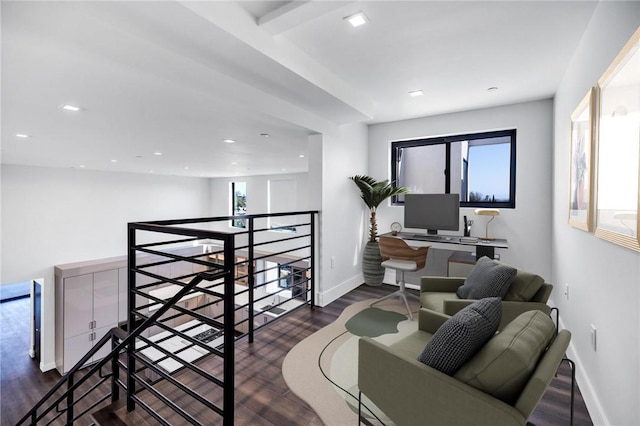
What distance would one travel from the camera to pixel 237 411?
6.31 feet

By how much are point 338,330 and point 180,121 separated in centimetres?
302

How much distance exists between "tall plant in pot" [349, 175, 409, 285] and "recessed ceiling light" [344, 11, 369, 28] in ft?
8.11

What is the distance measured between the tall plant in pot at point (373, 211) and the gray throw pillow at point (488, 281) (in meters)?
1.91

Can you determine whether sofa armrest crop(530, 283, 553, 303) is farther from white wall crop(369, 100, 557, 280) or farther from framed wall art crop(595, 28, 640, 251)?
white wall crop(369, 100, 557, 280)

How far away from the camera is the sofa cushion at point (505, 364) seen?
3.73 ft

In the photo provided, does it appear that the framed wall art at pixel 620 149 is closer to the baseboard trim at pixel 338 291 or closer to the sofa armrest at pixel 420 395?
the sofa armrest at pixel 420 395

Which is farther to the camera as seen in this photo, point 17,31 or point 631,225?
point 17,31

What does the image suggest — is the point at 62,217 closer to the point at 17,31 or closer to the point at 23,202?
the point at 23,202

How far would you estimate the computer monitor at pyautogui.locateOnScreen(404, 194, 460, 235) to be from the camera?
158 inches

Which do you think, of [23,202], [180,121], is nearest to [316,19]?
[180,121]

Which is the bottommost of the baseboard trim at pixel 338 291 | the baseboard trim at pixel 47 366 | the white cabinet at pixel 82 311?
the baseboard trim at pixel 47 366

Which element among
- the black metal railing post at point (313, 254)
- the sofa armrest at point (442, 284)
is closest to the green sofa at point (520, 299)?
the sofa armrest at point (442, 284)

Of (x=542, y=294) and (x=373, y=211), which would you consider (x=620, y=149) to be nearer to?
(x=542, y=294)

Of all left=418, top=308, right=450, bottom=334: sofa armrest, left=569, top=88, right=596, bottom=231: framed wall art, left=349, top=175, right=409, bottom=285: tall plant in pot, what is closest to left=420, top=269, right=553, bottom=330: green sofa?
left=418, top=308, right=450, bottom=334: sofa armrest
